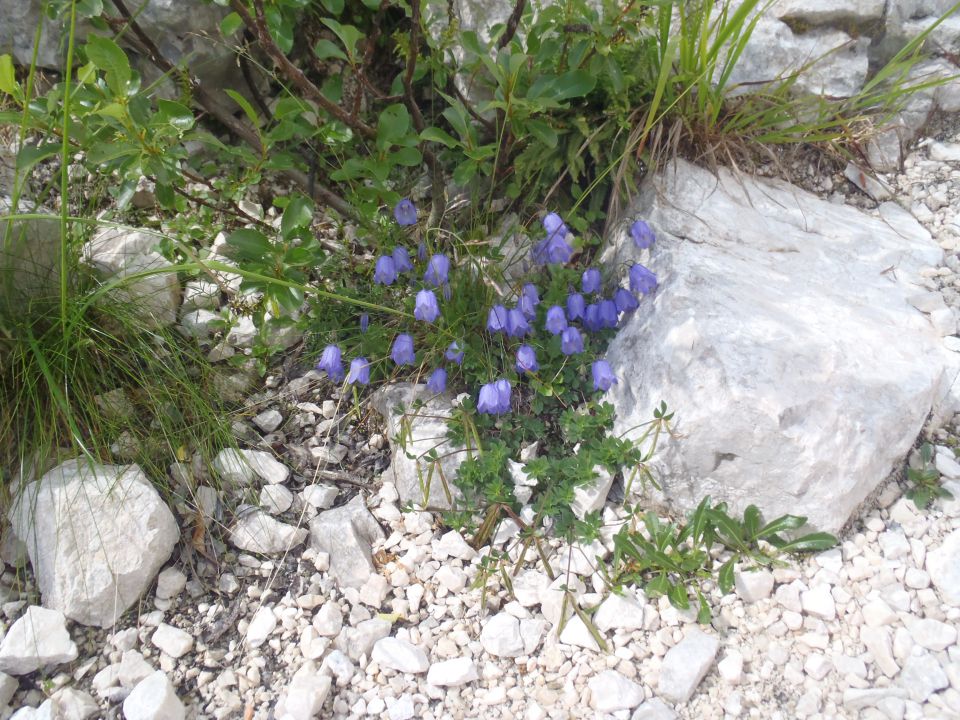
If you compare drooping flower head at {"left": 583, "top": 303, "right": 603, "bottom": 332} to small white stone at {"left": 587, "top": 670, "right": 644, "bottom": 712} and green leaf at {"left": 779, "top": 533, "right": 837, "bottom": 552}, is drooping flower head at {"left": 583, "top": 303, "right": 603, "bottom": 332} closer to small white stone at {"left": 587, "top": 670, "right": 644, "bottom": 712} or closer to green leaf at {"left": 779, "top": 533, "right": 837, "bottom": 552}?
green leaf at {"left": 779, "top": 533, "right": 837, "bottom": 552}

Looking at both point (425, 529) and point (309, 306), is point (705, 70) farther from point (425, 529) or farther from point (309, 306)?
point (425, 529)

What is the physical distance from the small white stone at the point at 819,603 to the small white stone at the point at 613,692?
473 millimetres

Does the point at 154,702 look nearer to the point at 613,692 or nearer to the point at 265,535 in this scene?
the point at 265,535

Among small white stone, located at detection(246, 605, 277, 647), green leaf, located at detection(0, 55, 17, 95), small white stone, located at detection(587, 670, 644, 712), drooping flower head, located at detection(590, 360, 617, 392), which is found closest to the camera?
small white stone, located at detection(587, 670, 644, 712)

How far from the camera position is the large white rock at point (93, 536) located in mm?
2006

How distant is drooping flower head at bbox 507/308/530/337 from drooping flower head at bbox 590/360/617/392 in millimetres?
236

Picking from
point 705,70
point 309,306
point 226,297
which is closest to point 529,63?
point 705,70

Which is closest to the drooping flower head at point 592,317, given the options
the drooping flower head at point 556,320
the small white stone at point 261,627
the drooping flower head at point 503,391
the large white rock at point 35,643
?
the drooping flower head at point 556,320

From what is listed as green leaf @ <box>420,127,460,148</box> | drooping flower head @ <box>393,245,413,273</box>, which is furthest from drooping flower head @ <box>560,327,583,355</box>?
green leaf @ <box>420,127,460,148</box>

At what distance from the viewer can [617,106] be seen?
2.60 meters

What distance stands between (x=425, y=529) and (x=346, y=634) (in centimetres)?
38

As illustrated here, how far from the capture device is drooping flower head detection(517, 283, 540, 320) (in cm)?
231

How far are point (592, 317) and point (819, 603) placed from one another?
3.27 ft

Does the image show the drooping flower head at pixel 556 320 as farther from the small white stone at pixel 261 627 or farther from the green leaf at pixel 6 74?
the green leaf at pixel 6 74
